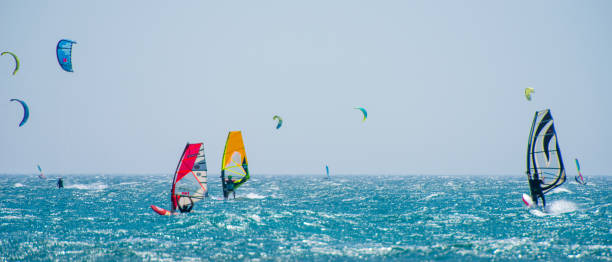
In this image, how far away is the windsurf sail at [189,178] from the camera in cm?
2117

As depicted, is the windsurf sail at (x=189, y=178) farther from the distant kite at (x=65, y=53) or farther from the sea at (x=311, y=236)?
the distant kite at (x=65, y=53)

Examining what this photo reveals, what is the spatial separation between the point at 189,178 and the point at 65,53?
7.51 m

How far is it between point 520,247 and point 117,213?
17250mm

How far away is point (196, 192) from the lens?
2234cm

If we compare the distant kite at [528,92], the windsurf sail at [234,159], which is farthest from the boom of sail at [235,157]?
the distant kite at [528,92]

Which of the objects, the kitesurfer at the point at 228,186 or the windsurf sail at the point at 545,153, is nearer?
the windsurf sail at the point at 545,153

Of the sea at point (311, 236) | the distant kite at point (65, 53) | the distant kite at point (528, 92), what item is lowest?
the sea at point (311, 236)

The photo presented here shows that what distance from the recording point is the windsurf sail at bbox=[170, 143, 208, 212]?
21.2 meters

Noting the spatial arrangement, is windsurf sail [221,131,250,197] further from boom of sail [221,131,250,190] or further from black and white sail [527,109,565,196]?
black and white sail [527,109,565,196]

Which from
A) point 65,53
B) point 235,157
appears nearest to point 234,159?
point 235,157

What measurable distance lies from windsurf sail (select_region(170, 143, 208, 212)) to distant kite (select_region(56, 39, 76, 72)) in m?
5.92

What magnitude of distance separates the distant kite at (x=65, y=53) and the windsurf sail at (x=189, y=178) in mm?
5923

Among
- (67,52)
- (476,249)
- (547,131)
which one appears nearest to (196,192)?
(67,52)

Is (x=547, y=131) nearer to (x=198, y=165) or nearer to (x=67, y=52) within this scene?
(x=198, y=165)
